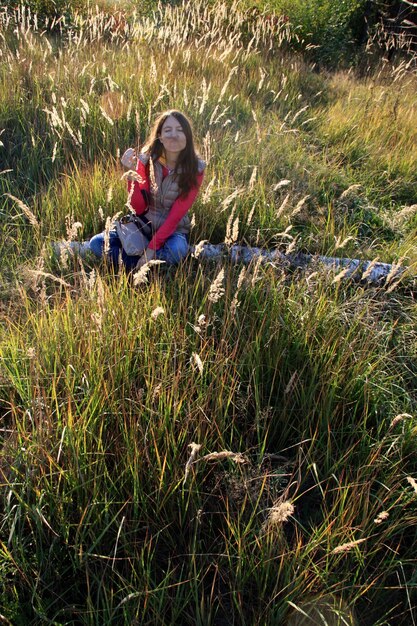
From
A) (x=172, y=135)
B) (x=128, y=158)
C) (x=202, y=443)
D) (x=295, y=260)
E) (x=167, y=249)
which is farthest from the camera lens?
(x=295, y=260)

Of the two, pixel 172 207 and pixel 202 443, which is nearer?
pixel 202 443

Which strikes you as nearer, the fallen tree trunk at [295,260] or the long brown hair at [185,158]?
the fallen tree trunk at [295,260]

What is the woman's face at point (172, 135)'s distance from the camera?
275 cm

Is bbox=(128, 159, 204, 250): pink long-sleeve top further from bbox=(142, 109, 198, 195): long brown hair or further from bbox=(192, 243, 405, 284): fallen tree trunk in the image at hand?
bbox=(192, 243, 405, 284): fallen tree trunk

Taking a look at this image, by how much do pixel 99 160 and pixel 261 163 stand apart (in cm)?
132

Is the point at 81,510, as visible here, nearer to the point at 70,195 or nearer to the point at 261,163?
the point at 70,195

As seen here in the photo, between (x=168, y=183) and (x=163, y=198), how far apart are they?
104 mm

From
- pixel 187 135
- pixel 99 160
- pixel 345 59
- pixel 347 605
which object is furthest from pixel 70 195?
pixel 345 59

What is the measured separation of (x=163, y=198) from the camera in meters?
3.01

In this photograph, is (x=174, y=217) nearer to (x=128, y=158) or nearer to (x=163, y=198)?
(x=163, y=198)

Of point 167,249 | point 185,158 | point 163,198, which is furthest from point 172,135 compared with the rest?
point 167,249

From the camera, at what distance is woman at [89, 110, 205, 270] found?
2.79 metres

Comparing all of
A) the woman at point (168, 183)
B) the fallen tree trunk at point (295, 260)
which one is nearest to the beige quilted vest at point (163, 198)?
the woman at point (168, 183)

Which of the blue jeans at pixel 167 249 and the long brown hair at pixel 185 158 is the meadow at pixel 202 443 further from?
the long brown hair at pixel 185 158
